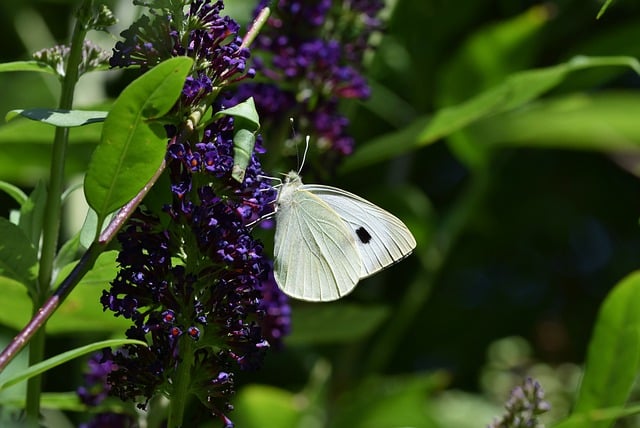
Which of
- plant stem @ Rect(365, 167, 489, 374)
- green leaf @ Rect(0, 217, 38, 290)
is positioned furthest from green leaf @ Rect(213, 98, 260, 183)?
plant stem @ Rect(365, 167, 489, 374)

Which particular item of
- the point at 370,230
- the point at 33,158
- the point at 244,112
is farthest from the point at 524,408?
the point at 33,158

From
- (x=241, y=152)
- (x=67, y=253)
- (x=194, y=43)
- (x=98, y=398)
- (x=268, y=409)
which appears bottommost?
(x=268, y=409)

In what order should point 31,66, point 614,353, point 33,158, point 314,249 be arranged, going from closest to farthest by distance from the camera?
point 31,66
point 614,353
point 314,249
point 33,158

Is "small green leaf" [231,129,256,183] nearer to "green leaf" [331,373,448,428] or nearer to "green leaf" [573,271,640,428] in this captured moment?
"green leaf" [573,271,640,428]

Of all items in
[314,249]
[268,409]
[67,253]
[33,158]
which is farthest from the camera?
[33,158]

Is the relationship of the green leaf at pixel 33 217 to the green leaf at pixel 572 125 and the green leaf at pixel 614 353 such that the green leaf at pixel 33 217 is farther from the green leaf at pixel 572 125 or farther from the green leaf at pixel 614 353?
the green leaf at pixel 572 125

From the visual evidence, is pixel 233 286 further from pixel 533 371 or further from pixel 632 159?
pixel 533 371

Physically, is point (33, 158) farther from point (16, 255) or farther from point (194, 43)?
point (194, 43)
